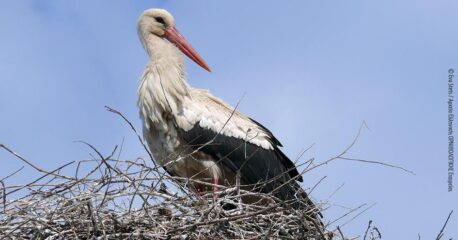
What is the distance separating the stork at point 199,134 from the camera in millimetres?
8312

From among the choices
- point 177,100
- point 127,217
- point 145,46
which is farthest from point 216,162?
point 127,217

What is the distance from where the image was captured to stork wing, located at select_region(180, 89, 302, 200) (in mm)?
8320

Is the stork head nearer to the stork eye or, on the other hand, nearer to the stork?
the stork eye

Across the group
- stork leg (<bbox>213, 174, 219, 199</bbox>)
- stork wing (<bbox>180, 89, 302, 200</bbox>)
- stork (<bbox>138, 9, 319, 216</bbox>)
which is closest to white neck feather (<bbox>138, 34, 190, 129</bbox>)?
stork (<bbox>138, 9, 319, 216</bbox>)

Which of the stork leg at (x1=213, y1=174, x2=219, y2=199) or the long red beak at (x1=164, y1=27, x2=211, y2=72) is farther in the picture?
the long red beak at (x1=164, y1=27, x2=211, y2=72)

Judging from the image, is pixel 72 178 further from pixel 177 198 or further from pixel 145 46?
pixel 145 46

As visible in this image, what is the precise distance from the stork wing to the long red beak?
0.32 meters

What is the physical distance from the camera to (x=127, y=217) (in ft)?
22.3

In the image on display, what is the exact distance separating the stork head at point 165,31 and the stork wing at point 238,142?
1.28 feet

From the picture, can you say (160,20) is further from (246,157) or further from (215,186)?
(215,186)

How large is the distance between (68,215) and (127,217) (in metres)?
0.32

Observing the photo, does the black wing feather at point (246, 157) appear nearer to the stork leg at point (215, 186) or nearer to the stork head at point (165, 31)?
the stork leg at point (215, 186)

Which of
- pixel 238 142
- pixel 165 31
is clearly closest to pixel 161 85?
pixel 238 142

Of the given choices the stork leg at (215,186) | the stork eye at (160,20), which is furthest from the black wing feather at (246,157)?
the stork eye at (160,20)
